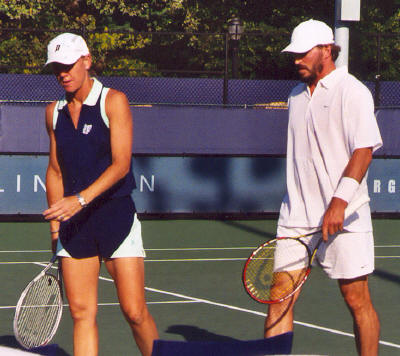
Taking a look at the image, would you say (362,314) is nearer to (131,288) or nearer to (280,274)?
(280,274)

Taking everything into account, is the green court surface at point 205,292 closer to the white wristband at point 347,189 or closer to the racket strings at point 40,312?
the racket strings at point 40,312

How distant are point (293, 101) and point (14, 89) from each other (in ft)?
48.7

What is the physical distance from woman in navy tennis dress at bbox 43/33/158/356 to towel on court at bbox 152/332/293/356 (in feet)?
2.17

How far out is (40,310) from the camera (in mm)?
5465

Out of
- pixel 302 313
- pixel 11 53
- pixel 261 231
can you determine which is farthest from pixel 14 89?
pixel 302 313

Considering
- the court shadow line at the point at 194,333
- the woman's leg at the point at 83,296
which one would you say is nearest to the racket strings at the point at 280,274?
the woman's leg at the point at 83,296

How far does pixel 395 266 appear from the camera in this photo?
10938 millimetres

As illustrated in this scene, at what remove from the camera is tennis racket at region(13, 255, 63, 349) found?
533 cm

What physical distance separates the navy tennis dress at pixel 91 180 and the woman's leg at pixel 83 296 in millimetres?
60

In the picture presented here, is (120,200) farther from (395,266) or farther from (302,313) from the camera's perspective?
(395,266)

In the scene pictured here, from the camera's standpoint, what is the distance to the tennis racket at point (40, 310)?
533cm

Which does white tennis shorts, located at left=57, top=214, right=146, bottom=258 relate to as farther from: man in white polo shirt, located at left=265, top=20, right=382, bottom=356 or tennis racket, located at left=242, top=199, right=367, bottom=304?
man in white polo shirt, located at left=265, top=20, right=382, bottom=356

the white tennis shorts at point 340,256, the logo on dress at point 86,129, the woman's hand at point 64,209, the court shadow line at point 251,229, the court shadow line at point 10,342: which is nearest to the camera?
Answer: the woman's hand at point 64,209

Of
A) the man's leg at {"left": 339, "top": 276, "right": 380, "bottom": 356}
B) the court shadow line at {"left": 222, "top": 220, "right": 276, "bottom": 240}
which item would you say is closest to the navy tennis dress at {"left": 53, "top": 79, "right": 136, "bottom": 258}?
the man's leg at {"left": 339, "top": 276, "right": 380, "bottom": 356}
